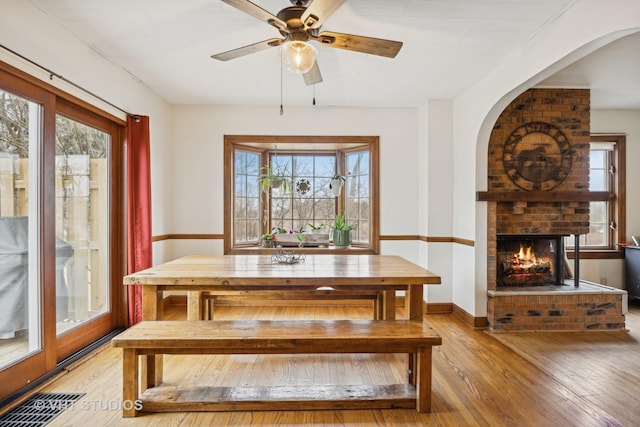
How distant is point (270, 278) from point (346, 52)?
1.92m

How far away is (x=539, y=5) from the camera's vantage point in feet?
7.22

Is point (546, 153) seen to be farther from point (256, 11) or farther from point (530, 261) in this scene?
point (256, 11)

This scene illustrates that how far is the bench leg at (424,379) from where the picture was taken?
6.68 ft

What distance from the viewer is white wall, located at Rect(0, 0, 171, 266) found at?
6.86 feet

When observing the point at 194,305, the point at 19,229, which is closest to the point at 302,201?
the point at 194,305

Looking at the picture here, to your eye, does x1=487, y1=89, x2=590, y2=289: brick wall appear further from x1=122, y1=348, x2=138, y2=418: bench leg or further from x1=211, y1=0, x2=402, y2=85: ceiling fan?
x1=122, y1=348, x2=138, y2=418: bench leg

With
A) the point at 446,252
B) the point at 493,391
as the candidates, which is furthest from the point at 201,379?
the point at 446,252

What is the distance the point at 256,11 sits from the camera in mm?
1731

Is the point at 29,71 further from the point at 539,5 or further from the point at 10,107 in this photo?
the point at 539,5

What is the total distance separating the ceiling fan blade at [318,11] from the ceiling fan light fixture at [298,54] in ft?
0.37

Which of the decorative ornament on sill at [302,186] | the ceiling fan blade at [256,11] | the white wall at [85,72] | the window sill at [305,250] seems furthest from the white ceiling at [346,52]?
the window sill at [305,250]

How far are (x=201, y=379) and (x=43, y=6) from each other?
2617mm

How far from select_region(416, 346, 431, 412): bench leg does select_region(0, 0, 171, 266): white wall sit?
115 inches

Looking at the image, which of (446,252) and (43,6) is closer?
(43,6)
